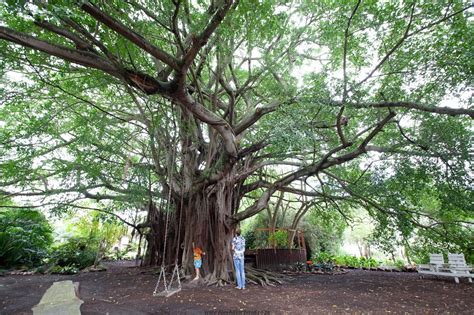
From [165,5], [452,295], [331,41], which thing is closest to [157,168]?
[165,5]

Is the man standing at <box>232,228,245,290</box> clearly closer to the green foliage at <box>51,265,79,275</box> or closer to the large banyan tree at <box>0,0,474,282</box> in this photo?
the large banyan tree at <box>0,0,474,282</box>

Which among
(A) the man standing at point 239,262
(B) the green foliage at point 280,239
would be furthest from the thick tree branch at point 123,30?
(B) the green foliage at point 280,239

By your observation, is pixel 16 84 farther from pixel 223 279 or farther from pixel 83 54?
pixel 223 279

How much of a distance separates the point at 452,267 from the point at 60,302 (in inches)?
279

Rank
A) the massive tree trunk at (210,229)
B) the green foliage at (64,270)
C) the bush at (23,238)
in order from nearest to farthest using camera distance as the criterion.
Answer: the massive tree trunk at (210,229)
the green foliage at (64,270)
the bush at (23,238)

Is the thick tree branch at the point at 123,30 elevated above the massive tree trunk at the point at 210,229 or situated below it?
above

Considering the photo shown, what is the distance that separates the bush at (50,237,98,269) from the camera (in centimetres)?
816

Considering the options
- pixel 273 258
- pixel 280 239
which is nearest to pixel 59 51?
pixel 273 258

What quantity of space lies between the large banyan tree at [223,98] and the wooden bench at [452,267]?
1159 millimetres

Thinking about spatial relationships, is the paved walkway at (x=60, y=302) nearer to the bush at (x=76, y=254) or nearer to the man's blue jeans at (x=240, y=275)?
the man's blue jeans at (x=240, y=275)

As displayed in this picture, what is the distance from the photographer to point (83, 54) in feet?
10.4

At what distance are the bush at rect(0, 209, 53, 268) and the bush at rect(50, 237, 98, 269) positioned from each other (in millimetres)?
484

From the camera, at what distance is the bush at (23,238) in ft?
24.8

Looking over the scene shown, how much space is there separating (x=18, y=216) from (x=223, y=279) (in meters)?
7.68
